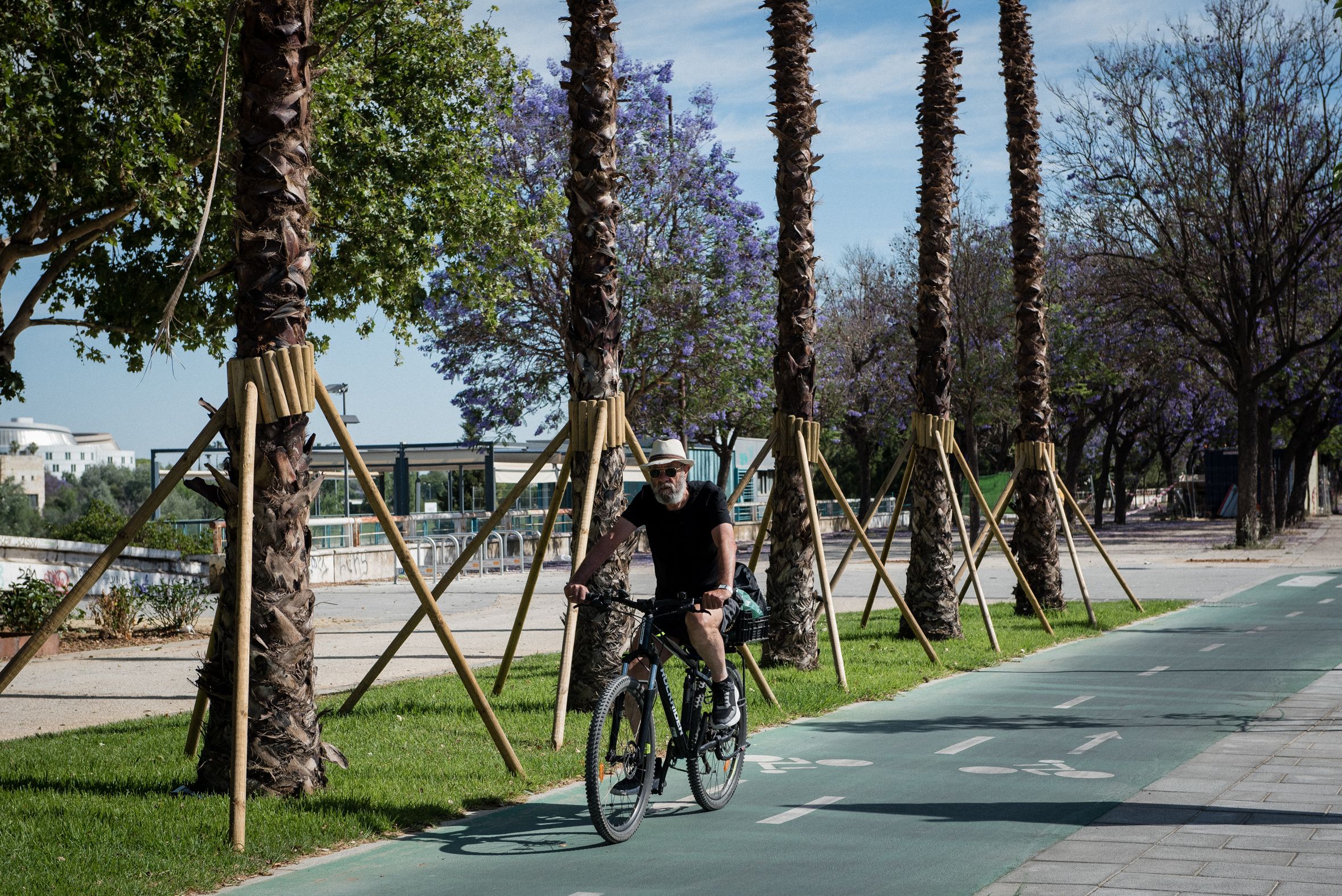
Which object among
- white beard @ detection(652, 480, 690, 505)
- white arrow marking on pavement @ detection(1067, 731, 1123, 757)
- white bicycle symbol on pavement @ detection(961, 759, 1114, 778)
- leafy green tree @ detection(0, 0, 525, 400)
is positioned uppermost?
leafy green tree @ detection(0, 0, 525, 400)

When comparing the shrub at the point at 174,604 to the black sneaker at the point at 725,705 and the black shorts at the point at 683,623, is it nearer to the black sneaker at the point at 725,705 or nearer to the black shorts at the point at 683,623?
the black shorts at the point at 683,623

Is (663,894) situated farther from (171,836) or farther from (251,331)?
(251,331)

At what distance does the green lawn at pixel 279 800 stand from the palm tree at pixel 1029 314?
5426mm

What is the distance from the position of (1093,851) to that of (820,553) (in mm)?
5138

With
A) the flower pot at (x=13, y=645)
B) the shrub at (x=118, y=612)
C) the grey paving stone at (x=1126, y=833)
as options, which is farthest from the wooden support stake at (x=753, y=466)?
the shrub at (x=118, y=612)

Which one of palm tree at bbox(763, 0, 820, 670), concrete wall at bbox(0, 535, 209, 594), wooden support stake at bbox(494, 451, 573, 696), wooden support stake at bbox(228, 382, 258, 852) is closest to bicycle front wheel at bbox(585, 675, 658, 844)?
wooden support stake at bbox(228, 382, 258, 852)

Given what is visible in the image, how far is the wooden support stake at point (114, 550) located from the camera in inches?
275

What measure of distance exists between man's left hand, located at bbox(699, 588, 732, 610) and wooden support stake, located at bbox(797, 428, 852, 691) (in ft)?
13.1

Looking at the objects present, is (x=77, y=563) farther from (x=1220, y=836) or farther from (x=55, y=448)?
(x=55, y=448)

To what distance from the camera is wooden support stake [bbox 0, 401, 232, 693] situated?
6984 millimetres

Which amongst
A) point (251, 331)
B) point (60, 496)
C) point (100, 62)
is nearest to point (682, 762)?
point (251, 331)

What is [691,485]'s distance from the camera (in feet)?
22.4

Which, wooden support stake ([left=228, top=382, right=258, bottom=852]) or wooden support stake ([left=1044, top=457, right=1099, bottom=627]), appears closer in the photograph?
wooden support stake ([left=228, top=382, right=258, bottom=852])

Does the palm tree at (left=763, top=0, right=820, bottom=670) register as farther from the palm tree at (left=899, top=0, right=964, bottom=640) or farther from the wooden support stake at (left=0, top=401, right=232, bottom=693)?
the wooden support stake at (left=0, top=401, right=232, bottom=693)
